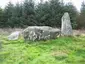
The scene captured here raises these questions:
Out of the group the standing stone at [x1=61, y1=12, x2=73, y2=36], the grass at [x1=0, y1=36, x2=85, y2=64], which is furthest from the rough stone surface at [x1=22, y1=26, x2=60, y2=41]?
the standing stone at [x1=61, y1=12, x2=73, y2=36]

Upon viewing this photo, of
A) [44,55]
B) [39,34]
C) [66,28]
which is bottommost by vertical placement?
[44,55]

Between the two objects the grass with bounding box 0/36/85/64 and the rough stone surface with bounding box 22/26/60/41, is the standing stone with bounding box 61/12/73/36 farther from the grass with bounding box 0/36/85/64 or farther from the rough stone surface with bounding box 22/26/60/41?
the grass with bounding box 0/36/85/64

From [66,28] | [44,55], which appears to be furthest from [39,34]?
[44,55]

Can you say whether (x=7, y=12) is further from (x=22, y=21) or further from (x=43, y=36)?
(x=43, y=36)

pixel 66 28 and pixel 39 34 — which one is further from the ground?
pixel 66 28

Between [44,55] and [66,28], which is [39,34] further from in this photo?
[44,55]

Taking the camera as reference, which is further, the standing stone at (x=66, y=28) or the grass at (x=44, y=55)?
the standing stone at (x=66, y=28)

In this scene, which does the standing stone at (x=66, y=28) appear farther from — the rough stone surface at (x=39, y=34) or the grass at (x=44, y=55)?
the grass at (x=44, y=55)

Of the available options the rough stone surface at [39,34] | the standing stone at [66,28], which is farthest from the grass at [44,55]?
the standing stone at [66,28]

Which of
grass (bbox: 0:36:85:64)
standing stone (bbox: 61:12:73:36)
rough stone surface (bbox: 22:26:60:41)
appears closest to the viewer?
grass (bbox: 0:36:85:64)

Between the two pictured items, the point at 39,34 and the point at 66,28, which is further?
the point at 66,28

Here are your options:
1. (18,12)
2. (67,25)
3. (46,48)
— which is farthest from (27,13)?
(46,48)

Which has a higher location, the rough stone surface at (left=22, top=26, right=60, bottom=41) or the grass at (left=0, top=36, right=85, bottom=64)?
the rough stone surface at (left=22, top=26, right=60, bottom=41)

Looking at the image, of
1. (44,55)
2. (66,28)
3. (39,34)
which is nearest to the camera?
(44,55)
